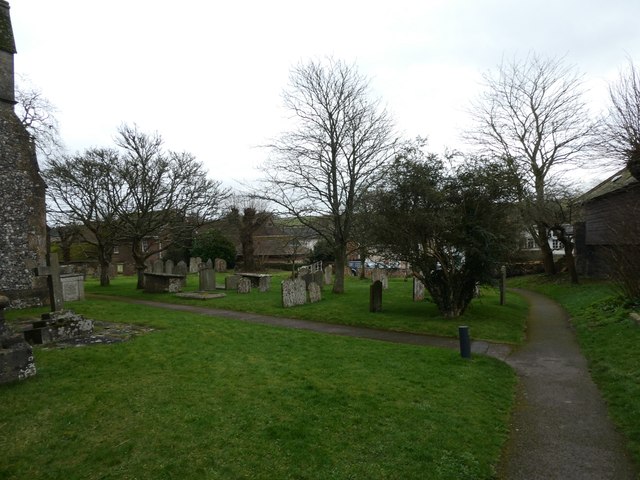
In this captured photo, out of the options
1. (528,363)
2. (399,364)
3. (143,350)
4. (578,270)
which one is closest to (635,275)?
(528,363)

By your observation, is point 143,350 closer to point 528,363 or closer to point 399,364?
point 399,364

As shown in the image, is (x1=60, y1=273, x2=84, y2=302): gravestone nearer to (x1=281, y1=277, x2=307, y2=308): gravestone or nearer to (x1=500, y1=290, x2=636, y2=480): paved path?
(x1=281, y1=277, x2=307, y2=308): gravestone

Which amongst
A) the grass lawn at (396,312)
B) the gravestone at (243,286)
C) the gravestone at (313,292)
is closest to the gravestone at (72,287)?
the grass lawn at (396,312)

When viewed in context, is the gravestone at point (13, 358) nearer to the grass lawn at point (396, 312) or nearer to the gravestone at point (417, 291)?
the grass lawn at point (396, 312)

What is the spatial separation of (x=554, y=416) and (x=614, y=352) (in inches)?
161

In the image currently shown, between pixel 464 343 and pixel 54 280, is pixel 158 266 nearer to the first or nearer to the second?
pixel 54 280

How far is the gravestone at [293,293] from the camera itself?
1639 centimetres

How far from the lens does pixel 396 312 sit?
1530cm

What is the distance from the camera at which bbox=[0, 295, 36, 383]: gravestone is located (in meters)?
6.36

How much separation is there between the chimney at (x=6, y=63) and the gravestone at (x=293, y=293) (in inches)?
480

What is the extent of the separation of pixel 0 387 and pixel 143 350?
101 inches

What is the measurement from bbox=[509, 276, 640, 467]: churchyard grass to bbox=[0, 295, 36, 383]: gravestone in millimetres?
8329

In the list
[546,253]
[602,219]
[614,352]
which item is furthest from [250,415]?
[546,253]

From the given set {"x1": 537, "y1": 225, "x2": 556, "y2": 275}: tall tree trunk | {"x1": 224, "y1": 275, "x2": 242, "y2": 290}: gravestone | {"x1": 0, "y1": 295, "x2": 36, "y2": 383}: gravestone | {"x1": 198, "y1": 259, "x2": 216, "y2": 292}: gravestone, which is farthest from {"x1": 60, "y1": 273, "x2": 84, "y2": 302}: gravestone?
{"x1": 537, "y1": 225, "x2": 556, "y2": 275}: tall tree trunk
